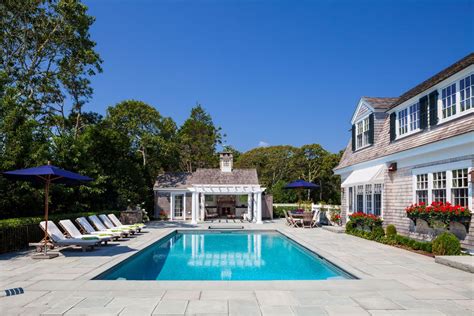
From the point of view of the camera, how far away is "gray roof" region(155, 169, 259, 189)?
97.9ft

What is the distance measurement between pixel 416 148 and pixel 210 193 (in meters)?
16.4

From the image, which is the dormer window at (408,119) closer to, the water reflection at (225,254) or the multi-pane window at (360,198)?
the multi-pane window at (360,198)

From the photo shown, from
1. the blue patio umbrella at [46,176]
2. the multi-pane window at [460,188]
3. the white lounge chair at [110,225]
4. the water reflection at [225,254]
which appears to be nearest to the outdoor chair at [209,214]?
the water reflection at [225,254]

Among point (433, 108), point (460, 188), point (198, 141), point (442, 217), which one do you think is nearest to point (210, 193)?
point (433, 108)

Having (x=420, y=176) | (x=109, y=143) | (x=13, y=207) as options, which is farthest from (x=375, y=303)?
(x=109, y=143)

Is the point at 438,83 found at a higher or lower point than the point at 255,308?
higher

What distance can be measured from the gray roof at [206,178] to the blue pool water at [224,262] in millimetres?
11136

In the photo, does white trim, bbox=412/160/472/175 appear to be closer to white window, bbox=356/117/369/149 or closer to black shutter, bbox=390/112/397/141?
black shutter, bbox=390/112/397/141

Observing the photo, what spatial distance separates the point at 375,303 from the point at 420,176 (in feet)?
29.0

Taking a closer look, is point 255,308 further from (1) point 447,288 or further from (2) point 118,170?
(2) point 118,170

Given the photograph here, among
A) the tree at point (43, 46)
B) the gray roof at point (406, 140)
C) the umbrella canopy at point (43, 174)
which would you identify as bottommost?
the umbrella canopy at point (43, 174)

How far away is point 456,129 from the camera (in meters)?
11.4

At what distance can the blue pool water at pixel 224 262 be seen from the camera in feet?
33.0

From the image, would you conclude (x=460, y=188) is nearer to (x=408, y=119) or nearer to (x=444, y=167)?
(x=444, y=167)
